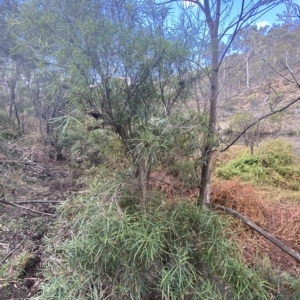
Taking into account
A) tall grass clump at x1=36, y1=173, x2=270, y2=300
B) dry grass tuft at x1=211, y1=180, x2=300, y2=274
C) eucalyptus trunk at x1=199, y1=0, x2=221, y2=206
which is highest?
eucalyptus trunk at x1=199, y1=0, x2=221, y2=206

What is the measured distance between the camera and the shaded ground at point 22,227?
174cm

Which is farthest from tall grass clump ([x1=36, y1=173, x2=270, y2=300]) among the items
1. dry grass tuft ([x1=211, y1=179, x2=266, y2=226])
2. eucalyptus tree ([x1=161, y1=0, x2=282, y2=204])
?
dry grass tuft ([x1=211, y1=179, x2=266, y2=226])

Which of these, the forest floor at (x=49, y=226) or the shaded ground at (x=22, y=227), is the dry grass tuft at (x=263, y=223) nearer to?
the forest floor at (x=49, y=226)

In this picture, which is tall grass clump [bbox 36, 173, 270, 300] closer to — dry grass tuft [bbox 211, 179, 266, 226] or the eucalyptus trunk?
the eucalyptus trunk

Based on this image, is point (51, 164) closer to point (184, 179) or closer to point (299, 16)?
point (184, 179)

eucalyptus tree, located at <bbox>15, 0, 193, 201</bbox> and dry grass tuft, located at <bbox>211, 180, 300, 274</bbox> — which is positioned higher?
eucalyptus tree, located at <bbox>15, 0, 193, 201</bbox>

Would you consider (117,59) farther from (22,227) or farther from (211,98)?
(22,227)

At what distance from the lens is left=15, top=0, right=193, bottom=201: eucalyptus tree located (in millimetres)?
1085

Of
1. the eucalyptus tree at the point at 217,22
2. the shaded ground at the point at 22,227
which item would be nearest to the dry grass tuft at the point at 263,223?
the eucalyptus tree at the point at 217,22

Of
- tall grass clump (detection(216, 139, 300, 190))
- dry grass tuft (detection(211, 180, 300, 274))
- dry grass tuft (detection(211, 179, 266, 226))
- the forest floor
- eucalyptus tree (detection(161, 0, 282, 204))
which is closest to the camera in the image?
eucalyptus tree (detection(161, 0, 282, 204))

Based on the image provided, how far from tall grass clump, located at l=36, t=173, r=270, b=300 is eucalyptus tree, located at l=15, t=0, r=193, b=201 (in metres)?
0.25

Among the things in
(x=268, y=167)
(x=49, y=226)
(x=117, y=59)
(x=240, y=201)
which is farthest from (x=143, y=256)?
(x=268, y=167)

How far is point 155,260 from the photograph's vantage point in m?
1.15

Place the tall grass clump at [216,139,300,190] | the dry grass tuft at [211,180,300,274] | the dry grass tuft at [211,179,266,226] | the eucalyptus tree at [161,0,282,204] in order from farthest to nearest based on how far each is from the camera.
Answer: the tall grass clump at [216,139,300,190]
the dry grass tuft at [211,179,266,226]
the dry grass tuft at [211,180,300,274]
the eucalyptus tree at [161,0,282,204]
